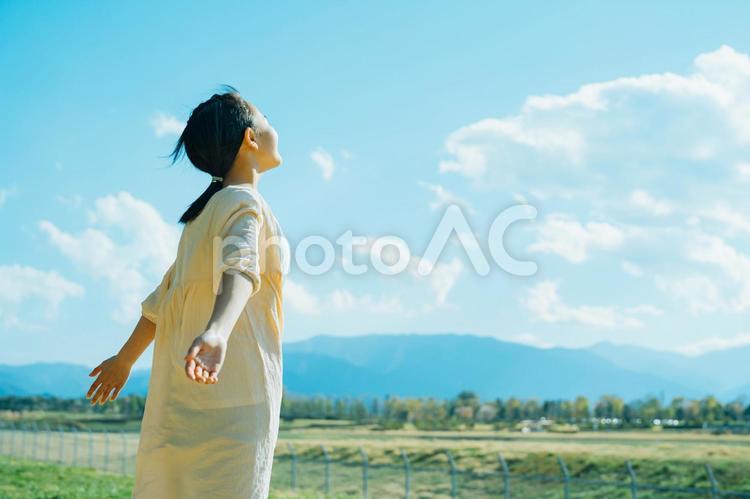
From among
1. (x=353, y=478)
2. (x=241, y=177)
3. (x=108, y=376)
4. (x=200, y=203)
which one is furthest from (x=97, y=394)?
(x=353, y=478)

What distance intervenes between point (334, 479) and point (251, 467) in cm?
4198

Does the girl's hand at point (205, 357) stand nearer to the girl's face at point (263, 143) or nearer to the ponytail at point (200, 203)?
the ponytail at point (200, 203)

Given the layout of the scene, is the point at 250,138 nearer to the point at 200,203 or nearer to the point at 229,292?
the point at 200,203

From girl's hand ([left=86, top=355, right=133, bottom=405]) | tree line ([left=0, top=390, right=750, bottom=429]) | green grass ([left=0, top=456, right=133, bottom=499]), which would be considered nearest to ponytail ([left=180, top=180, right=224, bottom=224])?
girl's hand ([left=86, top=355, right=133, bottom=405])

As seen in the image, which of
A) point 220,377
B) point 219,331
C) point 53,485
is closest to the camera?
point 219,331

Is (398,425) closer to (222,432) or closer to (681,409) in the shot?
(681,409)

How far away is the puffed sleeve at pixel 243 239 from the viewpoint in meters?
2.55

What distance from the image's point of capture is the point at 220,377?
2613 millimetres

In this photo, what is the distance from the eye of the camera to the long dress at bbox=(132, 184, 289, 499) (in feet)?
8.54

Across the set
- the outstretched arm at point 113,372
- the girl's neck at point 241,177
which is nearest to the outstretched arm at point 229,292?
→ the girl's neck at point 241,177

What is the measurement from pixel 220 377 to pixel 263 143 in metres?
0.79

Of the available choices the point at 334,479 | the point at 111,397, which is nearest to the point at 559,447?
the point at 334,479

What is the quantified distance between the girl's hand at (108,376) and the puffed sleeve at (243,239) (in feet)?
2.75

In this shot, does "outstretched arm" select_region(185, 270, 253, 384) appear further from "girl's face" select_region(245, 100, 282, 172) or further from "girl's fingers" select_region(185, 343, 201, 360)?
"girl's face" select_region(245, 100, 282, 172)
